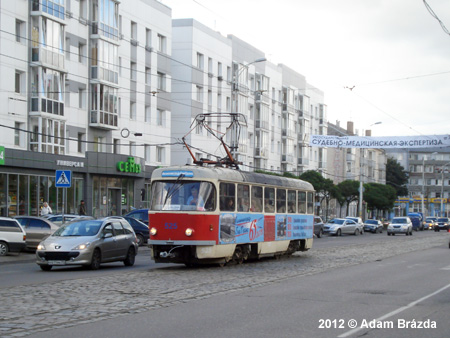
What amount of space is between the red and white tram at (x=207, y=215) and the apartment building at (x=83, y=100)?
57.7 feet

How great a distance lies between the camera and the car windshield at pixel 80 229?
20.1 m

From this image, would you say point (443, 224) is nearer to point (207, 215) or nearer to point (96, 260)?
point (207, 215)

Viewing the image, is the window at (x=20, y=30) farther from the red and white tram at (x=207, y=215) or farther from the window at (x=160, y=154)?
the red and white tram at (x=207, y=215)

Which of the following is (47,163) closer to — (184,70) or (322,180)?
(184,70)

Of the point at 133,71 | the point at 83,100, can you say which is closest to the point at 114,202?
the point at 83,100

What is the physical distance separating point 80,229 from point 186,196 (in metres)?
3.26

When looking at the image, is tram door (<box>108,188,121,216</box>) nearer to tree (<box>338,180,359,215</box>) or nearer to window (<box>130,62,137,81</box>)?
window (<box>130,62,137,81</box>)

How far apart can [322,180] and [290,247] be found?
44539 millimetres

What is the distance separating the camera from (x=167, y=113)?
179 feet

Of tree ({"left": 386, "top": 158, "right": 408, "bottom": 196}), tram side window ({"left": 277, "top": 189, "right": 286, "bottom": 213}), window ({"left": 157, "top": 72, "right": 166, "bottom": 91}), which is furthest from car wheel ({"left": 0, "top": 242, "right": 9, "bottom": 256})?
tree ({"left": 386, "top": 158, "right": 408, "bottom": 196})

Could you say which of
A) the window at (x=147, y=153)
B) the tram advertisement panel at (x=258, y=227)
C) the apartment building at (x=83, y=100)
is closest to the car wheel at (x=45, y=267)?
the tram advertisement panel at (x=258, y=227)

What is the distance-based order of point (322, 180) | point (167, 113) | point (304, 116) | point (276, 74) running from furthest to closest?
point (304, 116) < point (276, 74) < point (322, 180) < point (167, 113)

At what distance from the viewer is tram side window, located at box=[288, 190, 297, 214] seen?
2611cm

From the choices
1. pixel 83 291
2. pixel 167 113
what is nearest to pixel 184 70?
pixel 167 113
